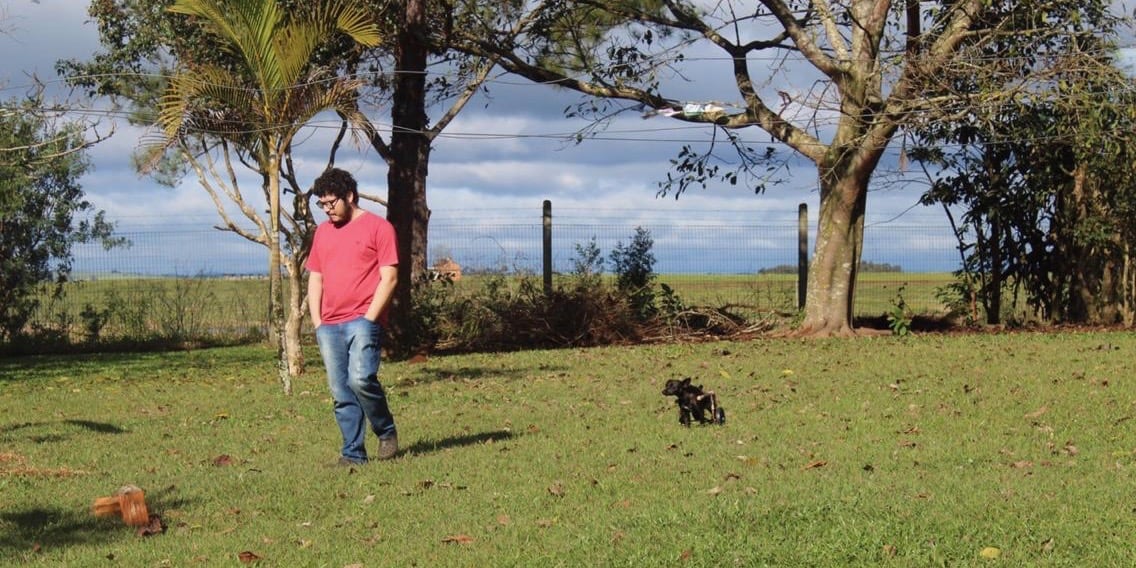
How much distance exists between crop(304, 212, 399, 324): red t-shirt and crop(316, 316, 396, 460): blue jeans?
87 millimetres

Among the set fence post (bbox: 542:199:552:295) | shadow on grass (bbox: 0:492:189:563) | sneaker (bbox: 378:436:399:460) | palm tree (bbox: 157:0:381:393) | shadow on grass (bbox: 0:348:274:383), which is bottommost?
shadow on grass (bbox: 0:492:189:563)

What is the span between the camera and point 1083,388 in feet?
35.0

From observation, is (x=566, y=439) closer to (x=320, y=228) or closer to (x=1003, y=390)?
(x=320, y=228)

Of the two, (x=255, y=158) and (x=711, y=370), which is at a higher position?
(x=255, y=158)

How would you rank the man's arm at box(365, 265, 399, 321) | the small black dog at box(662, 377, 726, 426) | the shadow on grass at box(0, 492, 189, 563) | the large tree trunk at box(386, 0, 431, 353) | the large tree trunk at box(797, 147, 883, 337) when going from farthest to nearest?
the large tree trunk at box(797, 147, 883, 337) < the large tree trunk at box(386, 0, 431, 353) < the small black dog at box(662, 377, 726, 426) < the man's arm at box(365, 265, 399, 321) < the shadow on grass at box(0, 492, 189, 563)

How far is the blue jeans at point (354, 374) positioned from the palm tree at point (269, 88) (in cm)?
443

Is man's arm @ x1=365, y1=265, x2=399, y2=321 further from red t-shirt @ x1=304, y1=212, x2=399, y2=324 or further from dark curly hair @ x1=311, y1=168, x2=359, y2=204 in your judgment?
dark curly hair @ x1=311, y1=168, x2=359, y2=204

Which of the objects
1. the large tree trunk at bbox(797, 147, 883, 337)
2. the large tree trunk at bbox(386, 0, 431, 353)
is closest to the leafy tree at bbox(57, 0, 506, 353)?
the large tree trunk at bbox(386, 0, 431, 353)

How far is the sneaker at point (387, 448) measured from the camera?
26.5ft

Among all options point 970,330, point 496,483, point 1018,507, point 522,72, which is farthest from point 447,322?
point 1018,507

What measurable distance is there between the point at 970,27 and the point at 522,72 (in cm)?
621

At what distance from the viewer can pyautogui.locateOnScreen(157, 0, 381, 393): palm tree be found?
12430mm

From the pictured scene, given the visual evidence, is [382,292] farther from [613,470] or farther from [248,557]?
[248,557]

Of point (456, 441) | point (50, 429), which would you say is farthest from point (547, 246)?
point (456, 441)
